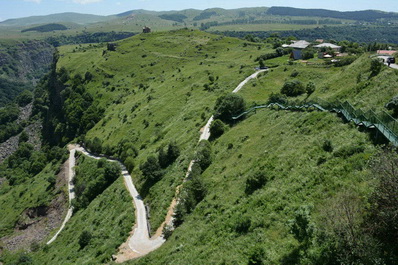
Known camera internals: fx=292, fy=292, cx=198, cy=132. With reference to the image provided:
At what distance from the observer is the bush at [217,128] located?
5884 centimetres

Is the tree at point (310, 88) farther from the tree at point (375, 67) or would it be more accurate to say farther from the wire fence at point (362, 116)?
the tree at point (375, 67)

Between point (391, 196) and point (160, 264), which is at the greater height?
point (391, 196)

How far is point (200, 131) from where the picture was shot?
214 ft

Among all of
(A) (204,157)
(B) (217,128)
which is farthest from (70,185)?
(A) (204,157)

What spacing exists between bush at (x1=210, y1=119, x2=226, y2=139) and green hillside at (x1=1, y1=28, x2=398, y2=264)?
0.60m

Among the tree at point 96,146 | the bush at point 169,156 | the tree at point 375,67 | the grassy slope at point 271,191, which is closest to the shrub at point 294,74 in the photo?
the tree at point 375,67

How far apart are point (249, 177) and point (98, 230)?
1268 inches

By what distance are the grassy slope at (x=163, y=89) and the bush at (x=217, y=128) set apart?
4.92 metres

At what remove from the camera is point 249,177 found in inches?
1264

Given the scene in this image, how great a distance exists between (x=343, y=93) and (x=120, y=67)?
142 metres

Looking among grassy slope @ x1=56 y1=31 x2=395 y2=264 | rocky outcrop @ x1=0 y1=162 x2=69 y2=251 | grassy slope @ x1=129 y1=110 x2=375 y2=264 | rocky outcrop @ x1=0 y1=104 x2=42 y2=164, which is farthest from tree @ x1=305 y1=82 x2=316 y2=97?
rocky outcrop @ x1=0 y1=104 x2=42 y2=164

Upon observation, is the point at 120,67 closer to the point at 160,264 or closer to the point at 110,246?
the point at 110,246

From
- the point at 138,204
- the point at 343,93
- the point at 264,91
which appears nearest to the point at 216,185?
the point at 138,204

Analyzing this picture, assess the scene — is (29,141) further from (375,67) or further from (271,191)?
(375,67)
